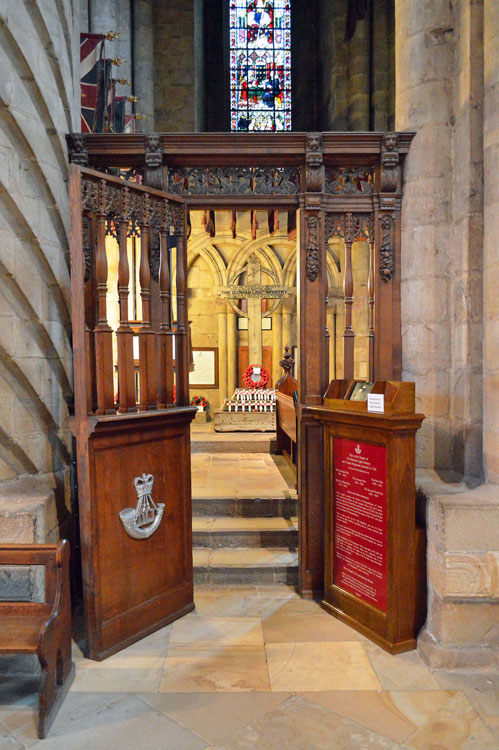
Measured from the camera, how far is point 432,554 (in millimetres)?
2879

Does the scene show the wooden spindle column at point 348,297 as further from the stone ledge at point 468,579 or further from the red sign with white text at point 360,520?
the stone ledge at point 468,579

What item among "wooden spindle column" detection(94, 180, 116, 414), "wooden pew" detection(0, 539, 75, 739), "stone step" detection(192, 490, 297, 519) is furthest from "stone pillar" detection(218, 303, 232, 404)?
"wooden pew" detection(0, 539, 75, 739)

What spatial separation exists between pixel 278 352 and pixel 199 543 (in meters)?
5.82

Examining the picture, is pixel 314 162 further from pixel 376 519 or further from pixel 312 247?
pixel 376 519

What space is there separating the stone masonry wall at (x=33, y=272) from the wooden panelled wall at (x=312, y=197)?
0.51m

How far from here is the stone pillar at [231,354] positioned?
959cm

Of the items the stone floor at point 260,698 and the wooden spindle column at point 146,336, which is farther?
the wooden spindle column at point 146,336

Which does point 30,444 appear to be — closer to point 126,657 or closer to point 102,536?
point 102,536

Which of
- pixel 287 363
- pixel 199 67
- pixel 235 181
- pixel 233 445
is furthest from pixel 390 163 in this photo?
pixel 199 67

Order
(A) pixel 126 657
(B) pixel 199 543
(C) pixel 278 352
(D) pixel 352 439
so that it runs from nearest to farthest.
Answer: (A) pixel 126 657 < (D) pixel 352 439 < (B) pixel 199 543 < (C) pixel 278 352

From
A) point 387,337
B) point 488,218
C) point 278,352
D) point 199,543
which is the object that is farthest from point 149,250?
point 278,352

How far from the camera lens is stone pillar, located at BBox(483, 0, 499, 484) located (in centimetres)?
286

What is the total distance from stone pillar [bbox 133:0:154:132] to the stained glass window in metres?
2.82

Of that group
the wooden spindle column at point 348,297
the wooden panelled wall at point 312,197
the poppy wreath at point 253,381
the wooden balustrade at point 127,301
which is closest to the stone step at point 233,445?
the poppy wreath at point 253,381
